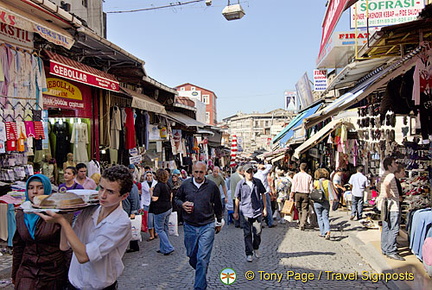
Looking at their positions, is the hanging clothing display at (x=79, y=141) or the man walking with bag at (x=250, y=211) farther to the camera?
the hanging clothing display at (x=79, y=141)

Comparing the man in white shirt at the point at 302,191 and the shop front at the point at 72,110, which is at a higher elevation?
the shop front at the point at 72,110

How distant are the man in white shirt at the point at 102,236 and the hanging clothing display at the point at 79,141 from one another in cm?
721

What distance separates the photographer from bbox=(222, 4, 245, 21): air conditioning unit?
36.9 ft

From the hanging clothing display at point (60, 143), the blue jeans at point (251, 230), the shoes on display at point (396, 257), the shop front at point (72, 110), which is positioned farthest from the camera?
the hanging clothing display at point (60, 143)

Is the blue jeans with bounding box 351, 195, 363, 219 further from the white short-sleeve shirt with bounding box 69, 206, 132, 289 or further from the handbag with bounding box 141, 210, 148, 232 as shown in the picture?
the white short-sleeve shirt with bounding box 69, 206, 132, 289

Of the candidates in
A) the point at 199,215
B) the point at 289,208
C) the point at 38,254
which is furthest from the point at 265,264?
the point at 38,254

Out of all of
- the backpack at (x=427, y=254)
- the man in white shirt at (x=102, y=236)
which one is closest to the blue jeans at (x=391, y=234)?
the backpack at (x=427, y=254)

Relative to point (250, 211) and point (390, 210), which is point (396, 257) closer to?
point (390, 210)

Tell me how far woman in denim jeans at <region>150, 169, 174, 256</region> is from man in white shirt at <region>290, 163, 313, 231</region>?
12.6 ft

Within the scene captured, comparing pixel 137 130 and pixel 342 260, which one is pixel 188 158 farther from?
pixel 342 260

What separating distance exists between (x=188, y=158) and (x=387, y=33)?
15916mm

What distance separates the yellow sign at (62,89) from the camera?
28.3ft

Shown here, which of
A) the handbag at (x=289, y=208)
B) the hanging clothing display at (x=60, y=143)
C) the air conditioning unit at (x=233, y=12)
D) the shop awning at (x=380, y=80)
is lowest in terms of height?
the handbag at (x=289, y=208)

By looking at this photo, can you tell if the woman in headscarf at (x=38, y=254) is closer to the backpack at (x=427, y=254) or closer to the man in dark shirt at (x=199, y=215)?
the man in dark shirt at (x=199, y=215)
